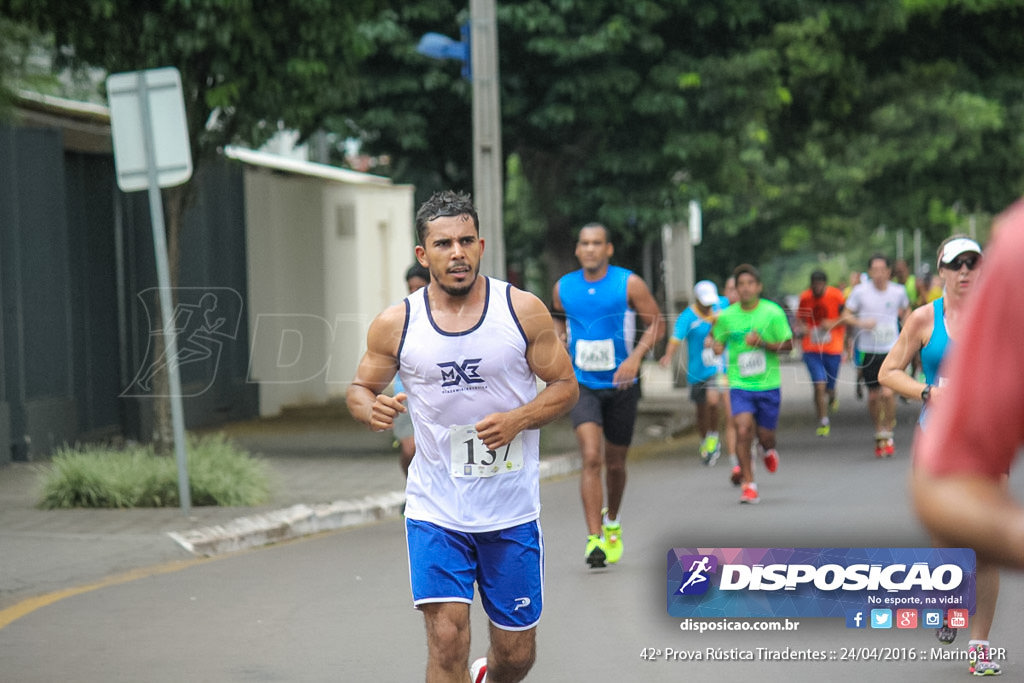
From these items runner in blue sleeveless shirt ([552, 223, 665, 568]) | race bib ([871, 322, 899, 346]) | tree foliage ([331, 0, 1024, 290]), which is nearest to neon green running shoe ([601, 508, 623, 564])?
runner in blue sleeveless shirt ([552, 223, 665, 568])

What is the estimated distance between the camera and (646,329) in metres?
10.3

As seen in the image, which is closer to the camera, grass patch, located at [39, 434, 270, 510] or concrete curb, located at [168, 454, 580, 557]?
concrete curb, located at [168, 454, 580, 557]

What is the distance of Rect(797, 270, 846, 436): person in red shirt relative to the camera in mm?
19562

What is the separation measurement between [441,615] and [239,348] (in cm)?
1724

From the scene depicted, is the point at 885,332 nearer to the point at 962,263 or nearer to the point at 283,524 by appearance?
the point at 283,524

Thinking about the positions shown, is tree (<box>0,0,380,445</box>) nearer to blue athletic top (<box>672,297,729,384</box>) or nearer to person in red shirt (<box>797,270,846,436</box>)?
blue athletic top (<box>672,297,729,384</box>)

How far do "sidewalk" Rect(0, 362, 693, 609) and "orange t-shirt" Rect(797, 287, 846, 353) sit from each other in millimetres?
A: 3316

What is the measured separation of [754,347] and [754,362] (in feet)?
0.38

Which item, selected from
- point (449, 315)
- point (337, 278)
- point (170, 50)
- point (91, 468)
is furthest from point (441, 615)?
point (337, 278)

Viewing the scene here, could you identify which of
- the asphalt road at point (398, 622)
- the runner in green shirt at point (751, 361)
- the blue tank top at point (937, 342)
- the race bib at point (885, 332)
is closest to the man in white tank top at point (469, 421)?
the asphalt road at point (398, 622)

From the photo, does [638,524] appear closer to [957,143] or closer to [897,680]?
[897,680]

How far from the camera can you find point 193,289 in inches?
802

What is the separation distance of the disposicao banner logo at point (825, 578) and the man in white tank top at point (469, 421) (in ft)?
5.60

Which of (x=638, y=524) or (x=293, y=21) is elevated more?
(x=293, y=21)
